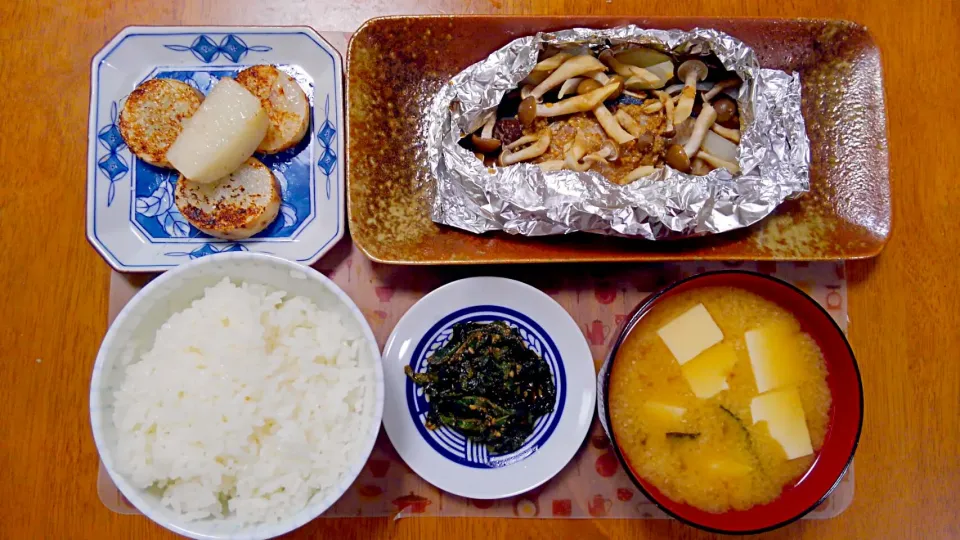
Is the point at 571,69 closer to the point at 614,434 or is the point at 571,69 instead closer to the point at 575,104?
the point at 575,104

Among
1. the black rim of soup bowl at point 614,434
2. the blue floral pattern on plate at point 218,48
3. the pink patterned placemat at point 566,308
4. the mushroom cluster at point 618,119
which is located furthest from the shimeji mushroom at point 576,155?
the blue floral pattern on plate at point 218,48

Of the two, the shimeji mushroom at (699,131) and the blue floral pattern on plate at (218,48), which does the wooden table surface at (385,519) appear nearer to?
the blue floral pattern on plate at (218,48)

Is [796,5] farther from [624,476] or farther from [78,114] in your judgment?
[78,114]

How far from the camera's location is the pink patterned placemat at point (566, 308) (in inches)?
58.8

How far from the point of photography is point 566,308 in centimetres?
156

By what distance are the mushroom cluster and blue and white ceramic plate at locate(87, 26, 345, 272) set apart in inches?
15.3

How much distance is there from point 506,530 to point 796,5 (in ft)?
5.17

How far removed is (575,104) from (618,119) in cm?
12

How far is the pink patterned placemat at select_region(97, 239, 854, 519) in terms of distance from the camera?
1.49 metres

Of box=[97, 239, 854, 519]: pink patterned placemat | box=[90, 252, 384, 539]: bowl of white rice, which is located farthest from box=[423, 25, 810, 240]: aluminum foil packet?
box=[90, 252, 384, 539]: bowl of white rice

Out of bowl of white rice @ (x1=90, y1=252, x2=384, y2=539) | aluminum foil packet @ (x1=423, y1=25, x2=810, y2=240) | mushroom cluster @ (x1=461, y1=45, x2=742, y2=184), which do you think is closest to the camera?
bowl of white rice @ (x1=90, y1=252, x2=384, y2=539)

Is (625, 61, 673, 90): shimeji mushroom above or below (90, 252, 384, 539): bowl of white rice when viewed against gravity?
above

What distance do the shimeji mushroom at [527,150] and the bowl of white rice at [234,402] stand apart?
57cm

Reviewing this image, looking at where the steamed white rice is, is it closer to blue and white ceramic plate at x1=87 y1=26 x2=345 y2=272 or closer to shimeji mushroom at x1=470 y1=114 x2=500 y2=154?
blue and white ceramic plate at x1=87 y1=26 x2=345 y2=272
